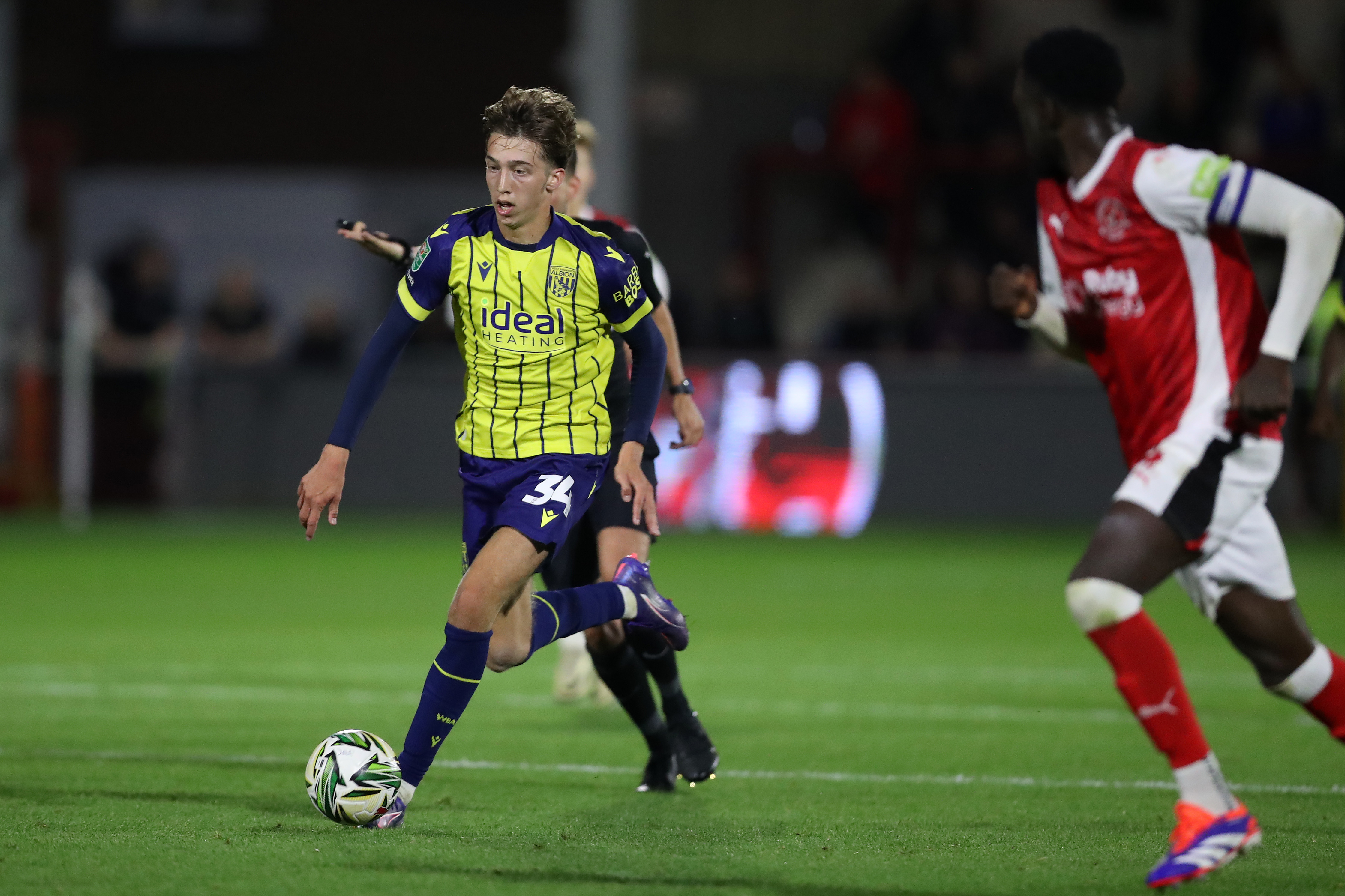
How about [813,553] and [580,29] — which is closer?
[813,553]

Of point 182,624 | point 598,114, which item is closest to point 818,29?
point 598,114

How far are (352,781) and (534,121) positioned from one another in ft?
6.26

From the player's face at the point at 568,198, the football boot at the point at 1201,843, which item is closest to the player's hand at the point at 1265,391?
the football boot at the point at 1201,843

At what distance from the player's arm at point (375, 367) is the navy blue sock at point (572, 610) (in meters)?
0.70

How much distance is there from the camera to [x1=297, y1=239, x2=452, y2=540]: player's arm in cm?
509

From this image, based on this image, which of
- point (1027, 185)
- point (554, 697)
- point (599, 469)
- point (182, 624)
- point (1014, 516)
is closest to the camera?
point (599, 469)

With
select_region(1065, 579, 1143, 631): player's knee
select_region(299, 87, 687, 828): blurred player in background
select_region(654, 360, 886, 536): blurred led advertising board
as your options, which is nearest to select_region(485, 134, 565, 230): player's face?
select_region(299, 87, 687, 828): blurred player in background

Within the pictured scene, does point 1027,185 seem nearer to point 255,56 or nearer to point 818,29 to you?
point 818,29

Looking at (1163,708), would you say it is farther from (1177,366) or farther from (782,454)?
(782,454)

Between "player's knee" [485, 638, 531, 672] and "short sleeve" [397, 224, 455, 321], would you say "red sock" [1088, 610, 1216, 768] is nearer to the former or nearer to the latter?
"player's knee" [485, 638, 531, 672]

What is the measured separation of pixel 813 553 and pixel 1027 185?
5.91 meters

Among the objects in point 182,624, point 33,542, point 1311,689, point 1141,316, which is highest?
point 1141,316

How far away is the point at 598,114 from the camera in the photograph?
54.1ft

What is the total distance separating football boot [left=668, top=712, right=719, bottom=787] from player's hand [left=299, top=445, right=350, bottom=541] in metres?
1.52
